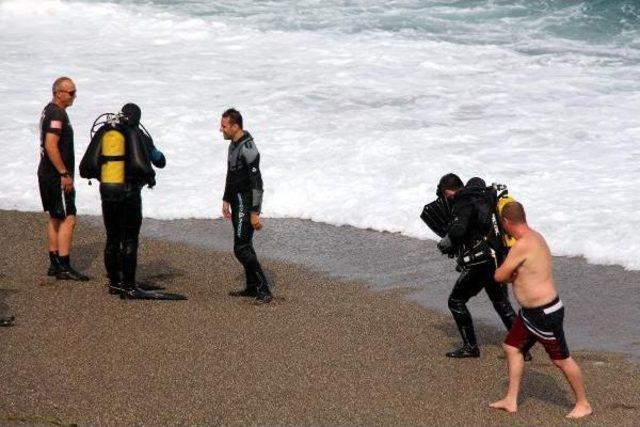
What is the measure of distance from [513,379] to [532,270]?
680 mm

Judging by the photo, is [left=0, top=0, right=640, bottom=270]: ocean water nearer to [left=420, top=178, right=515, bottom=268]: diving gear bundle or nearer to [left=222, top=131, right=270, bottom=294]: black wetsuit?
[left=222, top=131, right=270, bottom=294]: black wetsuit

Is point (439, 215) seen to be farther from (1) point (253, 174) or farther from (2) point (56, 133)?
(2) point (56, 133)

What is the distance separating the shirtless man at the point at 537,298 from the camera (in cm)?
645

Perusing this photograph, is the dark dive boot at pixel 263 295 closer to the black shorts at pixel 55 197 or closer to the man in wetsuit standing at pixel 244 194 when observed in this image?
the man in wetsuit standing at pixel 244 194

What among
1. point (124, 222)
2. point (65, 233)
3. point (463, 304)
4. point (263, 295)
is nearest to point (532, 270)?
point (463, 304)

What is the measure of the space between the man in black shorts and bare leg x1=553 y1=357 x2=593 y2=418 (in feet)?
14.9

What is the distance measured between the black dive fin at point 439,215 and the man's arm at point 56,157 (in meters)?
3.12

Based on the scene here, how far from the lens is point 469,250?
24.8ft

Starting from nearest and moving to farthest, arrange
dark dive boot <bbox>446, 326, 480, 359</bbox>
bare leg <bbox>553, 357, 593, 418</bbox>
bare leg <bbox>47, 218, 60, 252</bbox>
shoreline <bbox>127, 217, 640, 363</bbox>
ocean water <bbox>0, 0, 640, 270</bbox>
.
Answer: bare leg <bbox>553, 357, 593, 418</bbox> < dark dive boot <bbox>446, 326, 480, 359</bbox> < shoreline <bbox>127, 217, 640, 363</bbox> < bare leg <bbox>47, 218, 60, 252</bbox> < ocean water <bbox>0, 0, 640, 270</bbox>

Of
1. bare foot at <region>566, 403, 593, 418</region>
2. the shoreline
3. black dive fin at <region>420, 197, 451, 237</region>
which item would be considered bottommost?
the shoreline

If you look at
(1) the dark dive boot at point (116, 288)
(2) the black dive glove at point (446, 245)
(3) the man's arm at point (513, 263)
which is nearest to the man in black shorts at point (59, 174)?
(1) the dark dive boot at point (116, 288)

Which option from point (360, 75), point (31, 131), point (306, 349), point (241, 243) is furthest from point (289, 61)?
point (306, 349)

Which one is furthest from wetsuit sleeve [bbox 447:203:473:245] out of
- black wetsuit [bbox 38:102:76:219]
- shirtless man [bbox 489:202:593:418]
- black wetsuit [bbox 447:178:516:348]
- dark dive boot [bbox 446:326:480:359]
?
black wetsuit [bbox 38:102:76:219]

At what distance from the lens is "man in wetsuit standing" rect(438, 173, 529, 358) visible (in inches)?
294
